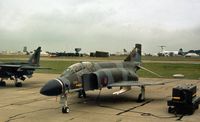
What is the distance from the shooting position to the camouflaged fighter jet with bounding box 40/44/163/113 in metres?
14.1

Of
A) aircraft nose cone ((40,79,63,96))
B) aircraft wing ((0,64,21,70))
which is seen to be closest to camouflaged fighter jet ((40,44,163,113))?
aircraft nose cone ((40,79,63,96))

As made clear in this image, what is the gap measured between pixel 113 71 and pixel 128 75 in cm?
166

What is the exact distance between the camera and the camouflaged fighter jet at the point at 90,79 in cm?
1406

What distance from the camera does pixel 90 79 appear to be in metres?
16.4

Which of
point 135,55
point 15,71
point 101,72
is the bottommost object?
point 15,71

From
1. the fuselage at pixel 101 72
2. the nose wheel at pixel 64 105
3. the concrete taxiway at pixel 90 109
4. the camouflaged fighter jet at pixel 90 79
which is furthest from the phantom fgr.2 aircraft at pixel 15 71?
the nose wheel at pixel 64 105

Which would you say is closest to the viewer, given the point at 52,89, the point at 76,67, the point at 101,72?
the point at 52,89

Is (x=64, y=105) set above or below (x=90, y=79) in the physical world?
below

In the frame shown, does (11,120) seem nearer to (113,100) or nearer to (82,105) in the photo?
(82,105)

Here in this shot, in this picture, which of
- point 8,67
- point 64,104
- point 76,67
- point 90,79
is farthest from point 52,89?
point 8,67

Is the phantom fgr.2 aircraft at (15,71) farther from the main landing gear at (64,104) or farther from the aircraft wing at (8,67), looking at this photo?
the main landing gear at (64,104)

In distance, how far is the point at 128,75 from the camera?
1983 cm

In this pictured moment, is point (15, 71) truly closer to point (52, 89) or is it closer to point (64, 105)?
point (64, 105)

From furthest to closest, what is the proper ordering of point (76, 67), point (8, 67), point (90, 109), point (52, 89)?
point (8, 67), point (76, 67), point (90, 109), point (52, 89)
